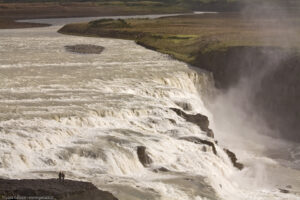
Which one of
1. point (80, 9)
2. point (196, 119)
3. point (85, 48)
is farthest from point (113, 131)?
point (80, 9)

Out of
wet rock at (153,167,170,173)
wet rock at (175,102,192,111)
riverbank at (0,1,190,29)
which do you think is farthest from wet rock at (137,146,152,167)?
riverbank at (0,1,190,29)

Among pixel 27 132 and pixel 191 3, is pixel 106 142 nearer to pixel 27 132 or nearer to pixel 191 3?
pixel 27 132

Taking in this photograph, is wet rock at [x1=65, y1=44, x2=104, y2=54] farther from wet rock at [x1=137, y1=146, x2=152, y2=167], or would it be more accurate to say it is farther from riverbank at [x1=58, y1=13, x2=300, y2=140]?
wet rock at [x1=137, y1=146, x2=152, y2=167]

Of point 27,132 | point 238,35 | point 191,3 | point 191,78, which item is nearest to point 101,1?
point 191,3

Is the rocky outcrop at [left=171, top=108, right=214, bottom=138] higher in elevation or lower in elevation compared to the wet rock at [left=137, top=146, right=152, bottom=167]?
higher

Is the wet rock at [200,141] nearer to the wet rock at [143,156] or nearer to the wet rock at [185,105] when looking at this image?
the wet rock at [143,156]

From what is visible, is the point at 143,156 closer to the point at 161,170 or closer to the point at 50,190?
the point at 161,170
